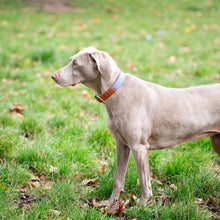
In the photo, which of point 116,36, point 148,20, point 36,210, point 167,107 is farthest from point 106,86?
point 148,20

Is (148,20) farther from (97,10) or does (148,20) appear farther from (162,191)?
(162,191)

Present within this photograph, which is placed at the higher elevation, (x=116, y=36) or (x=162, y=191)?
(x=116, y=36)

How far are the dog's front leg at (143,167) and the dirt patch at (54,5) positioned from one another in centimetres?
971

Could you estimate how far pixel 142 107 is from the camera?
8.02 feet

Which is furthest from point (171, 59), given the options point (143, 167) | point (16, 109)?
point (143, 167)

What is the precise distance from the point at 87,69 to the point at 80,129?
143 centimetres

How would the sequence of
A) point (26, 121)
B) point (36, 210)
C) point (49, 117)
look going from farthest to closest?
point (49, 117), point (26, 121), point (36, 210)

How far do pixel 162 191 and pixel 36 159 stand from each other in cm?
131

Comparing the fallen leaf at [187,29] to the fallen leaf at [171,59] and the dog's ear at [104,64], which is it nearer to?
the fallen leaf at [171,59]

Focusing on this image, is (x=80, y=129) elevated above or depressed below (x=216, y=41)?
below

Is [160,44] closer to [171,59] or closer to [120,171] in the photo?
[171,59]

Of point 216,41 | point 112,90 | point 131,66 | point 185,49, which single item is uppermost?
point 112,90

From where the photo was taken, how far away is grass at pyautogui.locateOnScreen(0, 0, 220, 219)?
254 cm

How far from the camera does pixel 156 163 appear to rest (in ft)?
10.3
